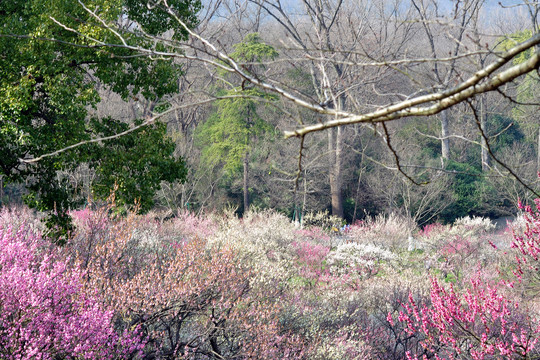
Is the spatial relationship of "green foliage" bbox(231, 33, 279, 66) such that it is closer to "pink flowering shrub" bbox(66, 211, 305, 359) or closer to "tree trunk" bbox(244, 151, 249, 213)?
"tree trunk" bbox(244, 151, 249, 213)

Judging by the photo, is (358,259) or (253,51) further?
(253,51)

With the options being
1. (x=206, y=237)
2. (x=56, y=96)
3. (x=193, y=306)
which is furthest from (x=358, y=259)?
(x=56, y=96)

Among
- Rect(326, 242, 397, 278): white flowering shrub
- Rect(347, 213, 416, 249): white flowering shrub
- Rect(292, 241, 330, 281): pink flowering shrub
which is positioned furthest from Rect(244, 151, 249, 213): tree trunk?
Rect(326, 242, 397, 278): white flowering shrub

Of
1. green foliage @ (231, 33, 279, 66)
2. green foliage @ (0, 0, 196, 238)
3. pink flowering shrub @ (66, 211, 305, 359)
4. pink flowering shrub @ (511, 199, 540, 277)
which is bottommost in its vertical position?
pink flowering shrub @ (66, 211, 305, 359)

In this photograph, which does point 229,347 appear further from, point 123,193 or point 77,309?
point 123,193

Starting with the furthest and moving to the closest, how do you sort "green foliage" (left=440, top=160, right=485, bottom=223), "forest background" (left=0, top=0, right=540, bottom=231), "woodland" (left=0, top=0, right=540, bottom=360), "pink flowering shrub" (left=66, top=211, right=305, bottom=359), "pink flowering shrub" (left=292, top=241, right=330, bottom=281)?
"green foliage" (left=440, top=160, right=485, bottom=223)
"pink flowering shrub" (left=292, top=241, right=330, bottom=281)
"pink flowering shrub" (left=66, top=211, right=305, bottom=359)
"forest background" (left=0, top=0, right=540, bottom=231)
"woodland" (left=0, top=0, right=540, bottom=360)

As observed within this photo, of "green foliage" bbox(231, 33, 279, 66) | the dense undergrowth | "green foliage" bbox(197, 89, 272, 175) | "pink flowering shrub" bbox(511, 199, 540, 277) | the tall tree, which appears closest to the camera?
the dense undergrowth

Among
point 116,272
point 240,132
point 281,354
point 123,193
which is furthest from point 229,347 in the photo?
point 240,132

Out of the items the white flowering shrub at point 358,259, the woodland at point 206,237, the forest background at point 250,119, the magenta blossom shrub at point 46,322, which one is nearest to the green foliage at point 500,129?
the forest background at point 250,119

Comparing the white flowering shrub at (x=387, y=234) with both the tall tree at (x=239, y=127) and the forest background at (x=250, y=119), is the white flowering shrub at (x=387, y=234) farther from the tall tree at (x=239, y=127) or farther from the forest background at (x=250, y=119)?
the tall tree at (x=239, y=127)

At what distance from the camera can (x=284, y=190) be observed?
71.5 ft

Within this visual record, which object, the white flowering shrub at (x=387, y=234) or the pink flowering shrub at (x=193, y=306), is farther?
the white flowering shrub at (x=387, y=234)

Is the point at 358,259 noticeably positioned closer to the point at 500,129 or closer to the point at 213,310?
the point at 213,310

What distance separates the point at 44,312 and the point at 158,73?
22.1 ft
